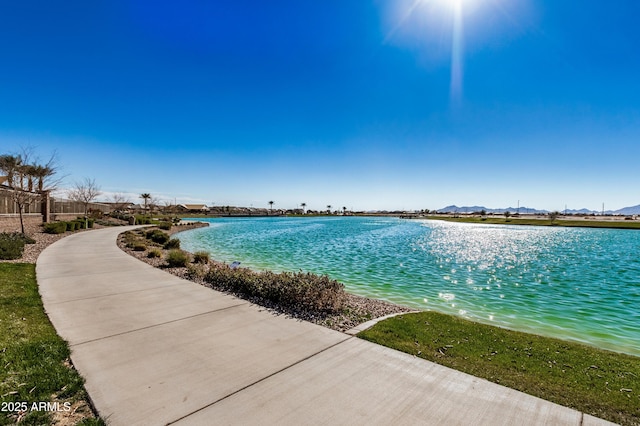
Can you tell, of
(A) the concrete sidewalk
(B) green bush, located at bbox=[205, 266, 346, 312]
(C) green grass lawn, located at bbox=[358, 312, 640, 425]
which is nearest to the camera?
(A) the concrete sidewalk

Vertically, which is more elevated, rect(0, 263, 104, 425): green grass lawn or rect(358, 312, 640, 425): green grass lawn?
rect(0, 263, 104, 425): green grass lawn

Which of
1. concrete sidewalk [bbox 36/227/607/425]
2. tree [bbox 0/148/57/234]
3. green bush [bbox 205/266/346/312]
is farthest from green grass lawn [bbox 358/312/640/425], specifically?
tree [bbox 0/148/57/234]

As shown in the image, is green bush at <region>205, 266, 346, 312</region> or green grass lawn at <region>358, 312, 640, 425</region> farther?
green bush at <region>205, 266, 346, 312</region>

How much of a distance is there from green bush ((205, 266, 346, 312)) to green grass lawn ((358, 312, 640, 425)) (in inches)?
57.4

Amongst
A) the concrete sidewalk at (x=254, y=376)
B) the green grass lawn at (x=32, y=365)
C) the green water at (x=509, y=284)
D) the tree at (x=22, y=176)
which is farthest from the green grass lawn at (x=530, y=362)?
the tree at (x=22, y=176)

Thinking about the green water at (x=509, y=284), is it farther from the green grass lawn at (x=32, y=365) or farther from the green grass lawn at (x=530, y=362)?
the green grass lawn at (x=32, y=365)

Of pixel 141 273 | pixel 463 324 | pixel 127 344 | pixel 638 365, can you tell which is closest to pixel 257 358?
pixel 127 344

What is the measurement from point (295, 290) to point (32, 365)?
4.81m

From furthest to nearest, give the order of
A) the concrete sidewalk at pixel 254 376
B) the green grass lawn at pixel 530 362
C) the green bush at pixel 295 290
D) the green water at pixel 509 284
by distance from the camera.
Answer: the green water at pixel 509 284 < the green bush at pixel 295 290 < the green grass lawn at pixel 530 362 < the concrete sidewalk at pixel 254 376

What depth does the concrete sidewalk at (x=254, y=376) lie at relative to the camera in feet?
11.0

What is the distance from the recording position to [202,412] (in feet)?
11.0

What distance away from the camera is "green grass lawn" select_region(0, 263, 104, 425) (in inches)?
133

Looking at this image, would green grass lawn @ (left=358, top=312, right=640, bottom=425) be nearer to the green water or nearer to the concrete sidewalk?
the concrete sidewalk

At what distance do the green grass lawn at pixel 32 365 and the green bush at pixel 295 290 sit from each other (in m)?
4.15
